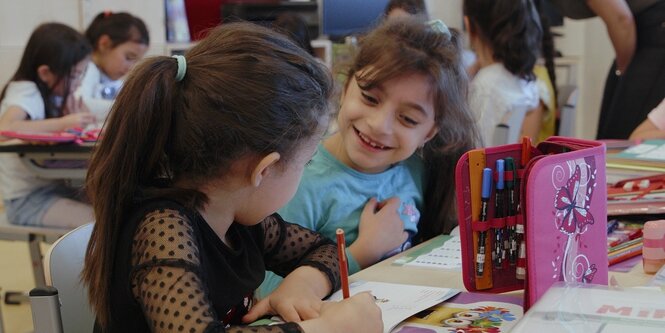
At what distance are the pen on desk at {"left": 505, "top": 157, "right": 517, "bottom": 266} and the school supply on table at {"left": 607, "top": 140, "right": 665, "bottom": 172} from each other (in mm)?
833

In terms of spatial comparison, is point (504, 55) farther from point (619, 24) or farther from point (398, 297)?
point (398, 297)

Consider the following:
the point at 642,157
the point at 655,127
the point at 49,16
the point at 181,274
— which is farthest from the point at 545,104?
the point at 49,16

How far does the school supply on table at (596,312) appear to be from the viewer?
73 cm

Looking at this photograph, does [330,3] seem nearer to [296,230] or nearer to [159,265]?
[296,230]

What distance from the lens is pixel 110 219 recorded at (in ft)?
3.19

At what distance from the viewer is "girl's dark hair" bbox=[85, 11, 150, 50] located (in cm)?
394

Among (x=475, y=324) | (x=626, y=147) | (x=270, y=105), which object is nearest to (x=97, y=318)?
(x=270, y=105)

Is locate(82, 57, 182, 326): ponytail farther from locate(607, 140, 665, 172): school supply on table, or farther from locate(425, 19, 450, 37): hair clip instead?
locate(607, 140, 665, 172): school supply on table

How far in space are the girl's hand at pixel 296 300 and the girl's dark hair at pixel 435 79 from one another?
0.48 m

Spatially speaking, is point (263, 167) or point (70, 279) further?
point (70, 279)

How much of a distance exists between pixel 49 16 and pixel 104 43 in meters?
0.76

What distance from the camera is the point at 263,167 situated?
3.22 feet

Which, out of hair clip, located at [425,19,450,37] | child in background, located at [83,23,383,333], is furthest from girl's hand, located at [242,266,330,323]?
hair clip, located at [425,19,450,37]

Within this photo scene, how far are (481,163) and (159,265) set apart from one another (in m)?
0.42
